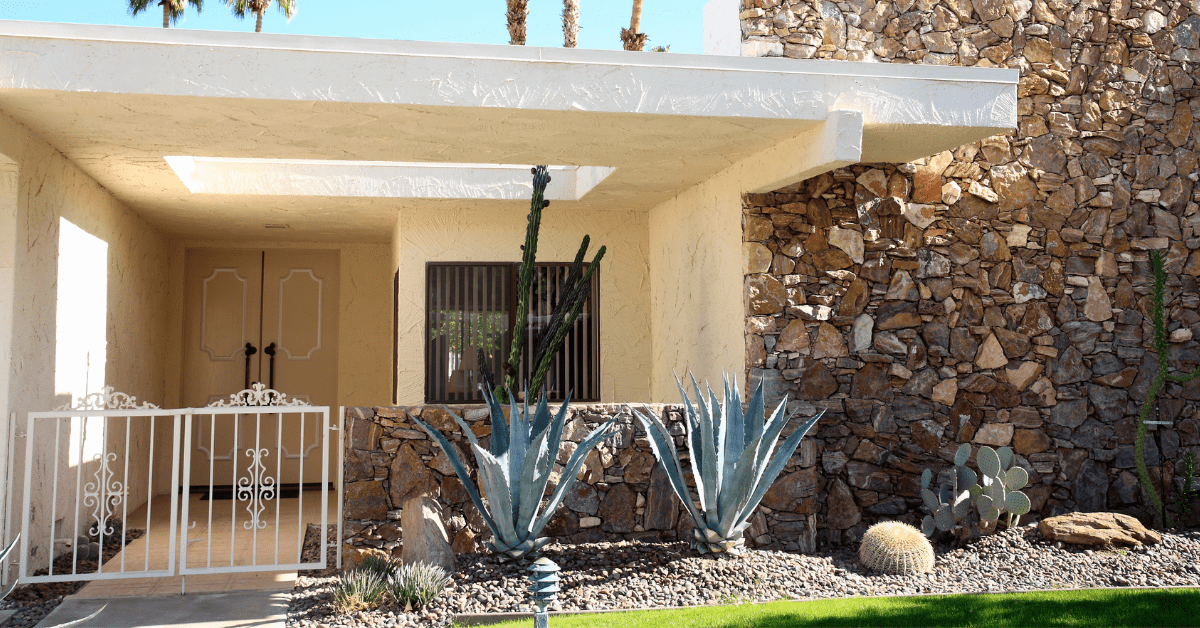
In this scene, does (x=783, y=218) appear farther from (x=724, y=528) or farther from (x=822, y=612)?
(x=822, y=612)

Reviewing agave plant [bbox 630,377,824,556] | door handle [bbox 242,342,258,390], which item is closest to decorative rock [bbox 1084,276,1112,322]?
agave plant [bbox 630,377,824,556]

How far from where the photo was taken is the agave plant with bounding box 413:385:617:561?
5.69 metres

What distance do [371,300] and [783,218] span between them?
557cm

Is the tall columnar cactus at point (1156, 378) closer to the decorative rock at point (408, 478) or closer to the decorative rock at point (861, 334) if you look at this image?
the decorative rock at point (861, 334)

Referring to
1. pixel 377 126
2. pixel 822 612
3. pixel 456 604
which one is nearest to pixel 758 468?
pixel 822 612

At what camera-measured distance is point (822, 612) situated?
5098mm

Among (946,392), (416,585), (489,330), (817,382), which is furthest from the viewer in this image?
(489,330)

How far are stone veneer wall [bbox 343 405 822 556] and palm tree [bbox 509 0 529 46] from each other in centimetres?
1060

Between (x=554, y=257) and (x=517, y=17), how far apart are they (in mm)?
8122

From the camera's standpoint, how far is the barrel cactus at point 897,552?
5.98m

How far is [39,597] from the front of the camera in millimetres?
5594

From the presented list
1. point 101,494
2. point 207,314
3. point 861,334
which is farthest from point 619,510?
point 207,314

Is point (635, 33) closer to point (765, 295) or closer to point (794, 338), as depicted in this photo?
point (765, 295)

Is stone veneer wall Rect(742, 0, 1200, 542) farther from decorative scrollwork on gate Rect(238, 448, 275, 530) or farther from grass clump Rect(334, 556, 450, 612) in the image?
decorative scrollwork on gate Rect(238, 448, 275, 530)
